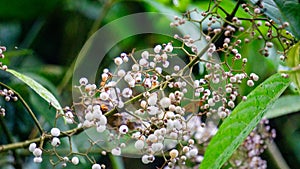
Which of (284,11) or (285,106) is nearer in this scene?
(284,11)

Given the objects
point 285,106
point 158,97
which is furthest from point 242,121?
point 285,106

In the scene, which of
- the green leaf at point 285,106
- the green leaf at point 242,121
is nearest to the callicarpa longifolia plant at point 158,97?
the green leaf at point 242,121

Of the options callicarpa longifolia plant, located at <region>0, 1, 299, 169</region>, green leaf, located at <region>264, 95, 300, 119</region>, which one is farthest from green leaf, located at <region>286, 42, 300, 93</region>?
green leaf, located at <region>264, 95, 300, 119</region>

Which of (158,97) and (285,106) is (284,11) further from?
(285,106)

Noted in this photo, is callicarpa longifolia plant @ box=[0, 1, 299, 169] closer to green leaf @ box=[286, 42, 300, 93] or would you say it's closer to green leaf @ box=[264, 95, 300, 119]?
green leaf @ box=[286, 42, 300, 93]

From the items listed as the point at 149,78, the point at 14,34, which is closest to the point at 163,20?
the point at 14,34

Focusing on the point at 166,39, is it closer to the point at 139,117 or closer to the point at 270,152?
the point at 270,152
